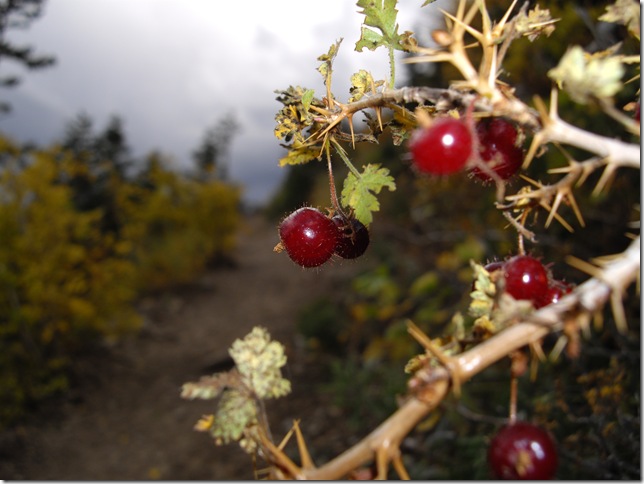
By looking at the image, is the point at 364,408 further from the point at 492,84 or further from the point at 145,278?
the point at 145,278

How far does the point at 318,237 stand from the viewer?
0.83 metres

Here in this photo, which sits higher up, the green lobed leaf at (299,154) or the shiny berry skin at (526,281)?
the green lobed leaf at (299,154)

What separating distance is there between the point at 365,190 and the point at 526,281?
30cm

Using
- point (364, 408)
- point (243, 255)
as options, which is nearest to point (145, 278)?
point (243, 255)

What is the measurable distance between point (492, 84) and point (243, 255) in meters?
14.6

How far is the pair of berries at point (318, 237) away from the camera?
83 centimetres

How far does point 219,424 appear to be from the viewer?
72 cm

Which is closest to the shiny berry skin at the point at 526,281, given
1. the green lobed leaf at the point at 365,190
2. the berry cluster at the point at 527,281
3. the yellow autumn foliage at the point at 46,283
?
the berry cluster at the point at 527,281

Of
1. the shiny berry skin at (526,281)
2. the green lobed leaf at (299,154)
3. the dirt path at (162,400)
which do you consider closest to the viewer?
the shiny berry skin at (526,281)

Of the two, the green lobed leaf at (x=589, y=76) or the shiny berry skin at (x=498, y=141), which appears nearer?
the green lobed leaf at (x=589, y=76)

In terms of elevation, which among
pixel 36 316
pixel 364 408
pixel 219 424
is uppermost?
pixel 36 316

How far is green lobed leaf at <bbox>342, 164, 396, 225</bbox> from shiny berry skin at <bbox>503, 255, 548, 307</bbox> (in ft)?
0.79

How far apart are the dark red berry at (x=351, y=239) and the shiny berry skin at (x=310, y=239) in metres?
0.02

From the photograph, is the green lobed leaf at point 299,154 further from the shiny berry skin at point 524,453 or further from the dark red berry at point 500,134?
the shiny berry skin at point 524,453
